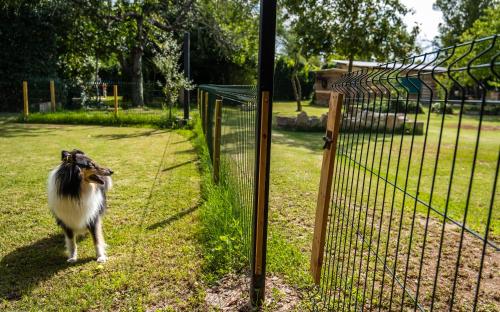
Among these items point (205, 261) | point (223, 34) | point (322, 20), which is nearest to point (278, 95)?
point (223, 34)

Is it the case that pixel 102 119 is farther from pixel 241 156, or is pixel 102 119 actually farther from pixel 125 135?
pixel 241 156

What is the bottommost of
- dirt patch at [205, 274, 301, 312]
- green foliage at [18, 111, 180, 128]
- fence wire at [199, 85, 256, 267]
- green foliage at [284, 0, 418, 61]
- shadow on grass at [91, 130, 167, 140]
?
dirt patch at [205, 274, 301, 312]

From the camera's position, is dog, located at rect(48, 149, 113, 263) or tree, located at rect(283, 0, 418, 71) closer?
dog, located at rect(48, 149, 113, 263)

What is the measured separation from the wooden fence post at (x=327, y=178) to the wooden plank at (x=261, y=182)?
0.44 m

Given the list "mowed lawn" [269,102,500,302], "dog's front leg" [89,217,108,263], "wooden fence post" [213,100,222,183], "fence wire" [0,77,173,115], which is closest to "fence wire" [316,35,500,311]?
"mowed lawn" [269,102,500,302]

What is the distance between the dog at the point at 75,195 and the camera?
3.64 m

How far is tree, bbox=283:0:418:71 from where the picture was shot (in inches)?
616

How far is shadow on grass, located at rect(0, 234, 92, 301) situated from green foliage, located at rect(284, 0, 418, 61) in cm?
1426

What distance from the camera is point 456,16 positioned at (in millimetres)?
50000

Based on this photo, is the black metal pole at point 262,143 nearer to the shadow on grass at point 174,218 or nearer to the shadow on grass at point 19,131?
the shadow on grass at point 174,218

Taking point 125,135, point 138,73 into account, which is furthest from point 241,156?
point 138,73

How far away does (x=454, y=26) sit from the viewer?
50344 mm

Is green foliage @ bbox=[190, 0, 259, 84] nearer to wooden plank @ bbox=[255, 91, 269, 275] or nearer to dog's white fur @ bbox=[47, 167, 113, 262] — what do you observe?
dog's white fur @ bbox=[47, 167, 113, 262]

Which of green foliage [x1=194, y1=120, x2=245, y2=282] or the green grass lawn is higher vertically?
the green grass lawn
